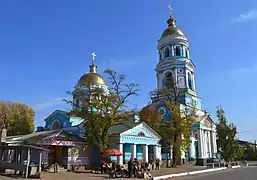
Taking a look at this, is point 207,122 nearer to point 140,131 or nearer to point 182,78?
point 182,78

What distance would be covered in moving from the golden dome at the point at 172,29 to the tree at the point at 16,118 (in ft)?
97.4

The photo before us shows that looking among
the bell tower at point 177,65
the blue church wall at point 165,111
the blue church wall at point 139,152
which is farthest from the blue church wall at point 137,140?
the bell tower at point 177,65

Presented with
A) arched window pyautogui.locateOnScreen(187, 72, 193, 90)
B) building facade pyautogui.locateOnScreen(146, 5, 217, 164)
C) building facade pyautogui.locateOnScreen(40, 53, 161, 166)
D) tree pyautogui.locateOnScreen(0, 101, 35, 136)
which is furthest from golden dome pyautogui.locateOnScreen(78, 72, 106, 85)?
arched window pyautogui.locateOnScreen(187, 72, 193, 90)

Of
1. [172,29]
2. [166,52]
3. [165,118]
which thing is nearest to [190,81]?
[166,52]

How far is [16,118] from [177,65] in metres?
30.5

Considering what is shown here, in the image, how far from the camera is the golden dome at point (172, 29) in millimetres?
52912

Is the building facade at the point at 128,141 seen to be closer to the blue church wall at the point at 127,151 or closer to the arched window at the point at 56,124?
the blue church wall at the point at 127,151

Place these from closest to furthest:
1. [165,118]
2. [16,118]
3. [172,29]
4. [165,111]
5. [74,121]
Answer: [74,121], [165,118], [165,111], [16,118], [172,29]

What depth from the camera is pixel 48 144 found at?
81.5ft

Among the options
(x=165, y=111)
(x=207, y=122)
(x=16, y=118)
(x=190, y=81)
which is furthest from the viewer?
(x=190, y=81)

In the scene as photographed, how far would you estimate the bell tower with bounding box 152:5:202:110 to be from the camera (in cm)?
5091

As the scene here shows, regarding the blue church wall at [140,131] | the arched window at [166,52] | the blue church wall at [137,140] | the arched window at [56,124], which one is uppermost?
the arched window at [166,52]

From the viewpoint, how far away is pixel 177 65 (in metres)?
51.1

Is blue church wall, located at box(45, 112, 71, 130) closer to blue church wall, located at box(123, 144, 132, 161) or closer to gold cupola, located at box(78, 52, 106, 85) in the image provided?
gold cupola, located at box(78, 52, 106, 85)
